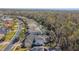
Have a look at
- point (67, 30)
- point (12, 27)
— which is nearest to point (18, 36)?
→ point (12, 27)

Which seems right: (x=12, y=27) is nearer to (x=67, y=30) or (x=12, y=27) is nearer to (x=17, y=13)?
(x=17, y=13)

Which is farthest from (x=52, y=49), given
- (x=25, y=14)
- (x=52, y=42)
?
(x=25, y=14)

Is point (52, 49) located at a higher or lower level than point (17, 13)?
lower

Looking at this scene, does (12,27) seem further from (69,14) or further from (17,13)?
(69,14)
